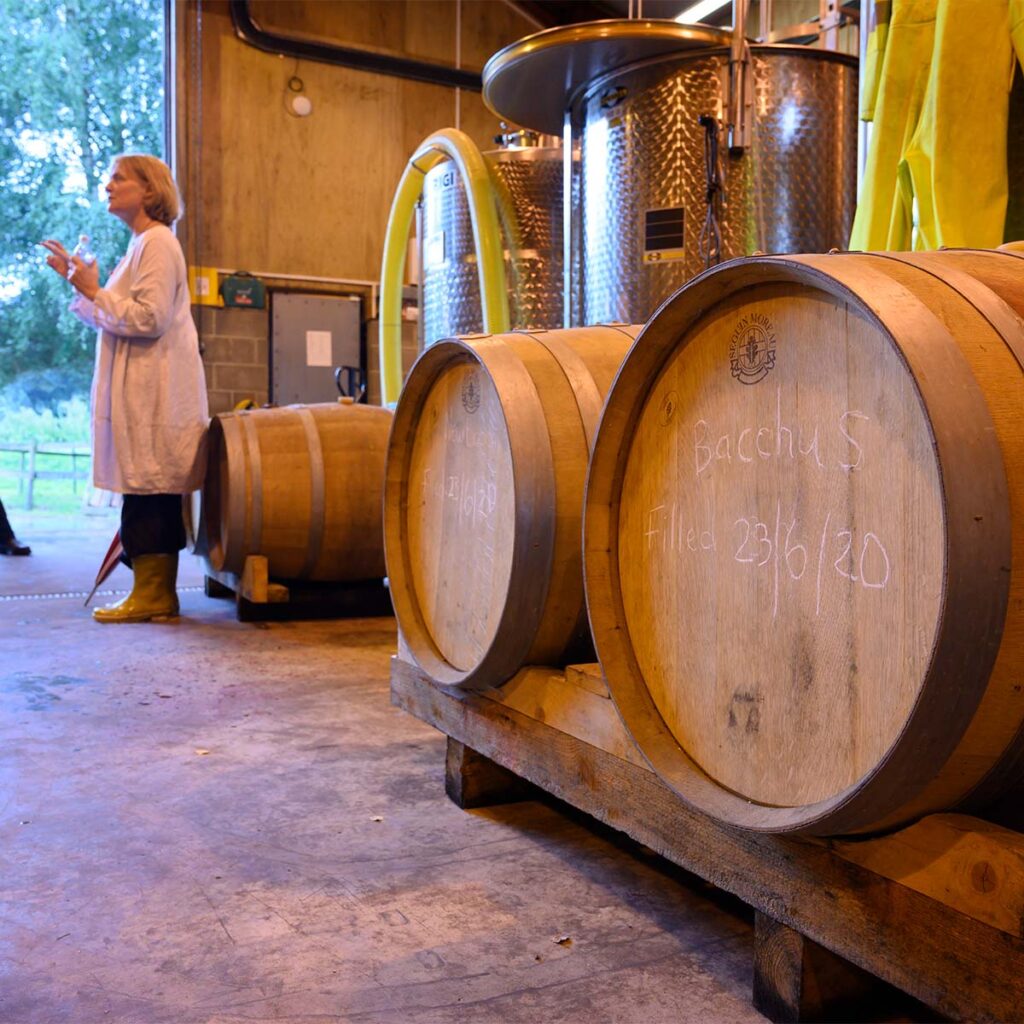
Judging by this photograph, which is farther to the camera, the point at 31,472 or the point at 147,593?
the point at 31,472

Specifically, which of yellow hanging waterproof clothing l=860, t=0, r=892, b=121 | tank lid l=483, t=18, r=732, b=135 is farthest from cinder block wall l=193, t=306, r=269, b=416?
yellow hanging waterproof clothing l=860, t=0, r=892, b=121

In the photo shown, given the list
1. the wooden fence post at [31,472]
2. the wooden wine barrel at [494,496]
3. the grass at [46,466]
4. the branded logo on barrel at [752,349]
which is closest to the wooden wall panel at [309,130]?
the grass at [46,466]

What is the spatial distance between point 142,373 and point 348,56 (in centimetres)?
577

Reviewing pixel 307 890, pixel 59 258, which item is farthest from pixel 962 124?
pixel 59 258

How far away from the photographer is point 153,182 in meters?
4.59

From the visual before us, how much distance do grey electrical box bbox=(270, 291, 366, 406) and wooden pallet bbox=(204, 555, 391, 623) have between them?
169 inches

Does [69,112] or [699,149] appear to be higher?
[69,112]

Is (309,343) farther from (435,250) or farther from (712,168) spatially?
(712,168)

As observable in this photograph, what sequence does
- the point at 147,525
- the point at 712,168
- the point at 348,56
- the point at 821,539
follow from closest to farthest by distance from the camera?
the point at 821,539, the point at 712,168, the point at 147,525, the point at 348,56

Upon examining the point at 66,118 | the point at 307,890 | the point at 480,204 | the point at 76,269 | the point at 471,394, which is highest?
the point at 66,118

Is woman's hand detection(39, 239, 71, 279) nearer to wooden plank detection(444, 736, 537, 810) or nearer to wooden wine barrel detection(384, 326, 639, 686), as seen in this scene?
wooden wine barrel detection(384, 326, 639, 686)

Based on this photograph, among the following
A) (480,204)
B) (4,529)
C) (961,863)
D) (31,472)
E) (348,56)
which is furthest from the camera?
(31,472)

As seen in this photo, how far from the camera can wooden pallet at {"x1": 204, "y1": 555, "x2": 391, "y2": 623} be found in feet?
15.5

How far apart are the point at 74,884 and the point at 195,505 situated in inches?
152
